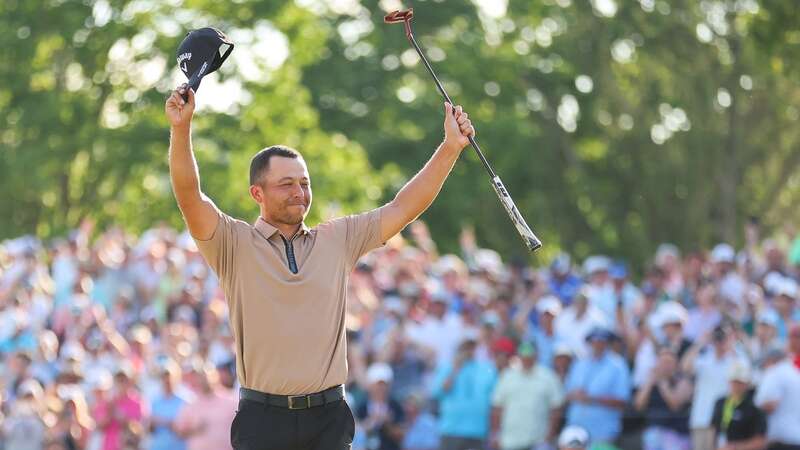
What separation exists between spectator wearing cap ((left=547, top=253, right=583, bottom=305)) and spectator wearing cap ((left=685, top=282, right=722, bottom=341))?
1.89 m

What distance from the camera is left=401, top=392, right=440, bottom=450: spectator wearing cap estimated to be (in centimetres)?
1692

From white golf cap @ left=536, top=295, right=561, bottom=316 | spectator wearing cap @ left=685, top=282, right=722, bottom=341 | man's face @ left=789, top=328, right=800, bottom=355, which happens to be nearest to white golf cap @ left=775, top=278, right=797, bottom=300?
spectator wearing cap @ left=685, top=282, right=722, bottom=341

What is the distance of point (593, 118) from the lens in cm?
3625

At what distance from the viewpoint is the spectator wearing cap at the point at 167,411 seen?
691 inches

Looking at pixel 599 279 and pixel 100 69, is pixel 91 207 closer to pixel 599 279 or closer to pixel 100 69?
pixel 100 69

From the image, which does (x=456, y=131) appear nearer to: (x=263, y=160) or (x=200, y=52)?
(x=263, y=160)

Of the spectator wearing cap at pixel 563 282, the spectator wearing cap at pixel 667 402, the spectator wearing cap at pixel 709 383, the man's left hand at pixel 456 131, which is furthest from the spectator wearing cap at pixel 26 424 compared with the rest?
the man's left hand at pixel 456 131

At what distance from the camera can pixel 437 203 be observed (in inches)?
1574

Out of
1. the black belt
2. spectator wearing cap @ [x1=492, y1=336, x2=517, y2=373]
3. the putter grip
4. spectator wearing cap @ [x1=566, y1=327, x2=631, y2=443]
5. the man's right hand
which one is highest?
Answer: the man's right hand

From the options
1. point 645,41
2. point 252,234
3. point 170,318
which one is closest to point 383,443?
point 170,318

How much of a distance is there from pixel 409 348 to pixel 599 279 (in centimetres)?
209

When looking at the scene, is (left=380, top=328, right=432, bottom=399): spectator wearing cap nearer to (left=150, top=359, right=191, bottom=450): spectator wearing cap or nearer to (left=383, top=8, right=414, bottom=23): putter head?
(left=150, top=359, right=191, bottom=450): spectator wearing cap

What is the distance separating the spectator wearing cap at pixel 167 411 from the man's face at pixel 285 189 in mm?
9509

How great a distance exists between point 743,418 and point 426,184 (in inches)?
264
